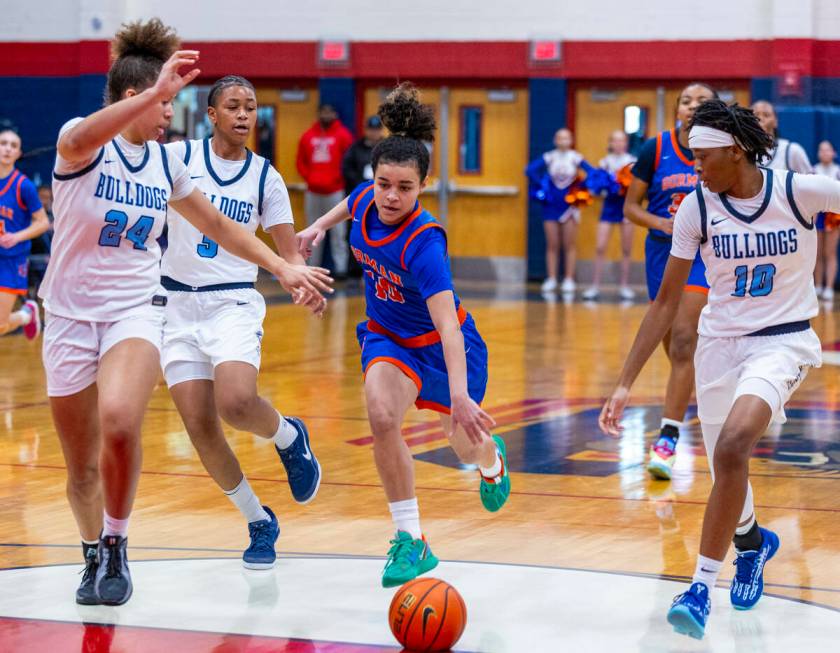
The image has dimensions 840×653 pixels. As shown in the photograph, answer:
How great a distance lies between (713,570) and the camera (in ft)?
14.4

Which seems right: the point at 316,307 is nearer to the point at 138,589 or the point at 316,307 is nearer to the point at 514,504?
the point at 138,589

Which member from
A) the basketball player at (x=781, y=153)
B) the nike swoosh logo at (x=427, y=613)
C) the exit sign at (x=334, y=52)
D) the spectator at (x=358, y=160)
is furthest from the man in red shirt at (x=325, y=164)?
the nike swoosh logo at (x=427, y=613)

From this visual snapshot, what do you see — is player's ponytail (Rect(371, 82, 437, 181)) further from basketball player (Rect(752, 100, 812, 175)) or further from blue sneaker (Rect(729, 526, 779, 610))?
basketball player (Rect(752, 100, 812, 175))

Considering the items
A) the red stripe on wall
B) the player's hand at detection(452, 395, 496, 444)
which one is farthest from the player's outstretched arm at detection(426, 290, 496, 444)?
the red stripe on wall

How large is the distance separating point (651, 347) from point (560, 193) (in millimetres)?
12345

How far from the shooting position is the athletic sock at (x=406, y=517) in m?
4.87

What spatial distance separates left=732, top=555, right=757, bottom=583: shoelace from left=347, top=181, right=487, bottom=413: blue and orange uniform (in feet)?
3.56

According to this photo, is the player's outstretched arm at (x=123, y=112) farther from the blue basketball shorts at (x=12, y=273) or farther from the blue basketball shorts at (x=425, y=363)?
the blue basketball shorts at (x=12, y=273)

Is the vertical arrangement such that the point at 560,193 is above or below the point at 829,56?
below

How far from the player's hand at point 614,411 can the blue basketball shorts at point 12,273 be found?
6.80 meters

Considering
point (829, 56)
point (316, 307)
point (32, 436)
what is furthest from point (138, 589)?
point (829, 56)

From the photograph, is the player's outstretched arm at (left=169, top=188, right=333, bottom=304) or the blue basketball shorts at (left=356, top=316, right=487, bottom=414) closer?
the player's outstretched arm at (left=169, top=188, right=333, bottom=304)

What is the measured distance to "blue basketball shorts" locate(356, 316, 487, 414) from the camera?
16.6 ft

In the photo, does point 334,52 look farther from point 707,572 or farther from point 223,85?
point 707,572
